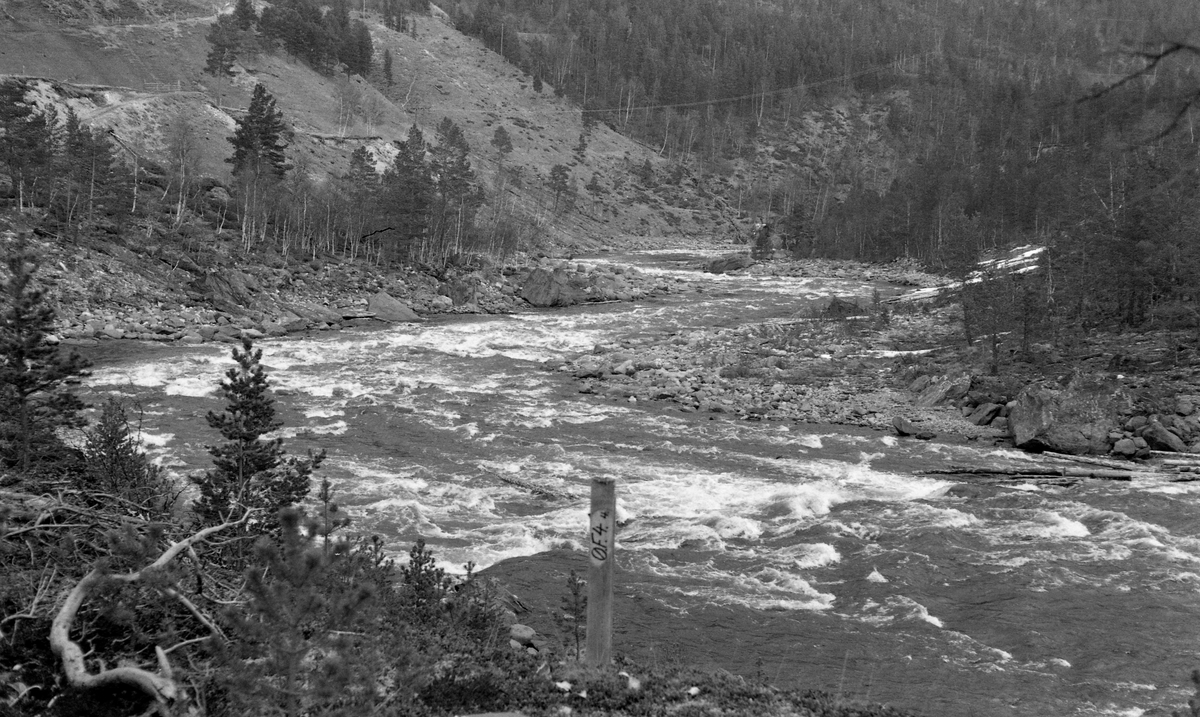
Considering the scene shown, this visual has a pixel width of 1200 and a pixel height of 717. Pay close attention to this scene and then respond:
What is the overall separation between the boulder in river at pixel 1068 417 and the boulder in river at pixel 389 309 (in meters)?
32.5

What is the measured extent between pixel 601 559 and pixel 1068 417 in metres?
19.4

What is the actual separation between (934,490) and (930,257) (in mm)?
58591

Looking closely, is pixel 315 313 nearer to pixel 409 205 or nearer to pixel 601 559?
pixel 409 205

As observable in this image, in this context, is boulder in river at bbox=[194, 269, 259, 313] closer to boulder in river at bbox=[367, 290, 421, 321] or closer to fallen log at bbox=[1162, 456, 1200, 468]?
boulder in river at bbox=[367, 290, 421, 321]

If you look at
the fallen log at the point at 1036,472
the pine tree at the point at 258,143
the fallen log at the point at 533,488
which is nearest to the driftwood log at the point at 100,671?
the fallen log at the point at 533,488

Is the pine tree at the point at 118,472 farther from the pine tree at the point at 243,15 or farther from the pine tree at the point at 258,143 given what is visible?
the pine tree at the point at 243,15

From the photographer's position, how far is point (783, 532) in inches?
637

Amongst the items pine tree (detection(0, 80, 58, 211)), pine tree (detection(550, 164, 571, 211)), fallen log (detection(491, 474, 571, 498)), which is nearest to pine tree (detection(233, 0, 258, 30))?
pine tree (detection(550, 164, 571, 211))

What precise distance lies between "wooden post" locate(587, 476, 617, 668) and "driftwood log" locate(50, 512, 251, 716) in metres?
3.33

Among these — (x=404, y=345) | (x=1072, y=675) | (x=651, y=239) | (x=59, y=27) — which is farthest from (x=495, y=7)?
(x=1072, y=675)

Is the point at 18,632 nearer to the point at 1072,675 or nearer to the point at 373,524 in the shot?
Result: the point at 373,524

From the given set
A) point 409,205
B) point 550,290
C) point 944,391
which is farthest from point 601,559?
point 409,205

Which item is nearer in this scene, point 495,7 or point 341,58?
point 341,58

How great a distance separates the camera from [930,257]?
71.5 meters
